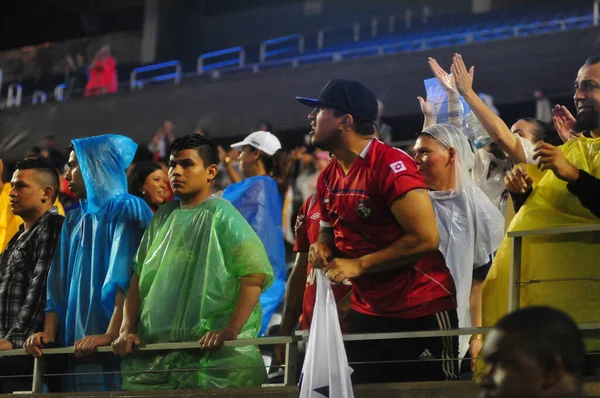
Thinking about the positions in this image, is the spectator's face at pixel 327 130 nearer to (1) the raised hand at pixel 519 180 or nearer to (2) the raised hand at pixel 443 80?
(1) the raised hand at pixel 519 180

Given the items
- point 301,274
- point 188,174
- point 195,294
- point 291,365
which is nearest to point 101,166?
point 188,174

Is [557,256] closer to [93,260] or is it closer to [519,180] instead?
[519,180]

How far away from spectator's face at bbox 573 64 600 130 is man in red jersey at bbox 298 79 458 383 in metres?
0.79

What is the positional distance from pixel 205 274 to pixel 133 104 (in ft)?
37.3

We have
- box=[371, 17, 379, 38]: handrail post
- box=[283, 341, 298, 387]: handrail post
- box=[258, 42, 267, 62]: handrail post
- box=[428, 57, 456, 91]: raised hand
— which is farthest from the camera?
box=[258, 42, 267, 62]: handrail post

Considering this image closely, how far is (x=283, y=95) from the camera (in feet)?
46.6

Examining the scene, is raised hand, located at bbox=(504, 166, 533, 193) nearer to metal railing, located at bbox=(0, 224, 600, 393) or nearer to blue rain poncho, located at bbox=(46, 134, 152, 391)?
metal railing, located at bbox=(0, 224, 600, 393)

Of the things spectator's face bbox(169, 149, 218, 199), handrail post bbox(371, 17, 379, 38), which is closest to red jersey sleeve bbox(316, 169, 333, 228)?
spectator's face bbox(169, 149, 218, 199)

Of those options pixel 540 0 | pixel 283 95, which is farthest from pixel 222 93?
pixel 540 0

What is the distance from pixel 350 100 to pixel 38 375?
2.21m

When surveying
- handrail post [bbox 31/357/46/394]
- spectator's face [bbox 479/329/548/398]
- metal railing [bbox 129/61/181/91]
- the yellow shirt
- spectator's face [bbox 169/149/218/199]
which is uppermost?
metal railing [bbox 129/61/181/91]

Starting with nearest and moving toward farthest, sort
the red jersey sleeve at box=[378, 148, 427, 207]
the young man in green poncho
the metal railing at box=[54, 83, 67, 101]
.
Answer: the red jersey sleeve at box=[378, 148, 427, 207]
the young man in green poncho
the metal railing at box=[54, 83, 67, 101]

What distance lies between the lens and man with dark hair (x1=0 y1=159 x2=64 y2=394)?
5.35 meters

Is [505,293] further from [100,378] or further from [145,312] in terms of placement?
[100,378]
